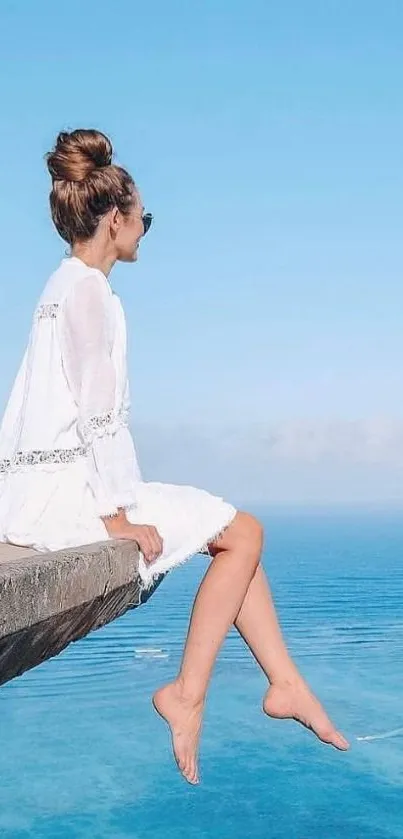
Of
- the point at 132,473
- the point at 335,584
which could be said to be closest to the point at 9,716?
the point at 335,584

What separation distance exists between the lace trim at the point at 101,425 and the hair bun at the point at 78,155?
1.43 ft

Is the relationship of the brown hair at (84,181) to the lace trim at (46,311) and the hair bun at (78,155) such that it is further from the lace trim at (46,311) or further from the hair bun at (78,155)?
the lace trim at (46,311)

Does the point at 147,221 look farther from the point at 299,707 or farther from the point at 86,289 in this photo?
the point at 299,707

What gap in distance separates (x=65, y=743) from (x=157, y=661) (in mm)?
5341

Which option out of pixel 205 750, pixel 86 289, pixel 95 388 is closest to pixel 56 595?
pixel 95 388

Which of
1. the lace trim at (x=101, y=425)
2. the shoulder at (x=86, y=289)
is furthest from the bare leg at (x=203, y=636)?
the shoulder at (x=86, y=289)

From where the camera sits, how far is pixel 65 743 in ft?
65.9

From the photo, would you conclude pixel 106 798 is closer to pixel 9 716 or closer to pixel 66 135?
pixel 9 716

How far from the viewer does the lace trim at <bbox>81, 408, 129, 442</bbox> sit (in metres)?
2.05

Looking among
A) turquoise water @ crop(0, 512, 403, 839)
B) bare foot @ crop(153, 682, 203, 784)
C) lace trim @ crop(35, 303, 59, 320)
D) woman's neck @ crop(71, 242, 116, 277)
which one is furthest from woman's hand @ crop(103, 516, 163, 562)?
turquoise water @ crop(0, 512, 403, 839)

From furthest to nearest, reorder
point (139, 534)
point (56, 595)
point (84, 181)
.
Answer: point (84, 181) < point (139, 534) < point (56, 595)

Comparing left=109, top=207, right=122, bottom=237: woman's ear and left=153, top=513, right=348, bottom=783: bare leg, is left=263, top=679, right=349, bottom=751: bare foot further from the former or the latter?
left=109, top=207, right=122, bottom=237: woman's ear

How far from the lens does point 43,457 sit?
6.70ft

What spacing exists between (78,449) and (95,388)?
0.11 m
